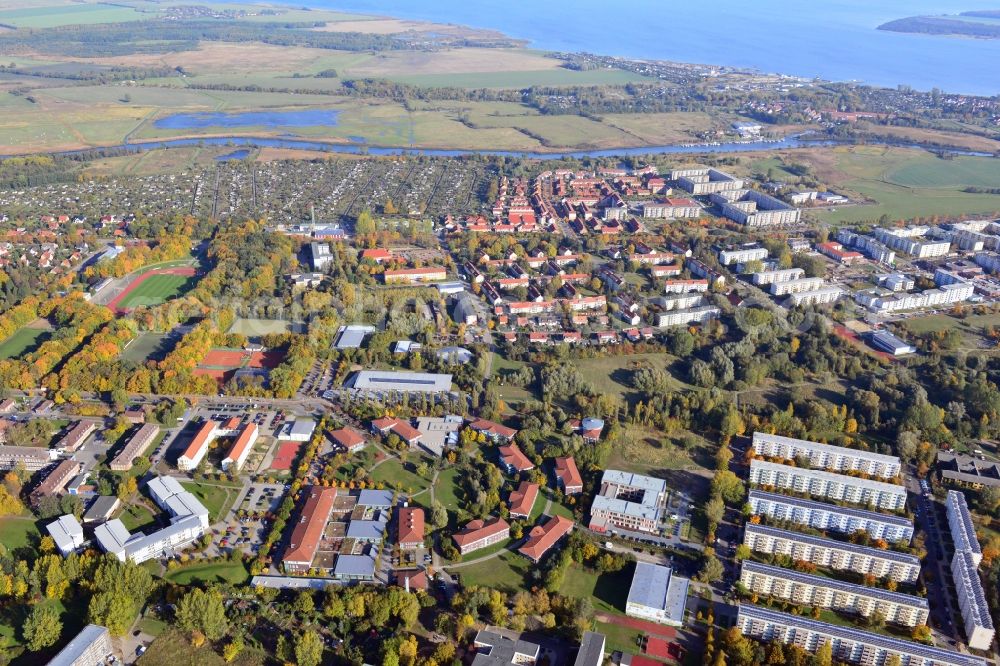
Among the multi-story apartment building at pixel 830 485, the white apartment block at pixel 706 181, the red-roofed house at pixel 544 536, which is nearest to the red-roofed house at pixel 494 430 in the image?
the red-roofed house at pixel 544 536

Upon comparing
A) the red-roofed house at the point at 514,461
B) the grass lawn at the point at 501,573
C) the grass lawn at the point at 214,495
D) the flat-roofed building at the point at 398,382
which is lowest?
the grass lawn at the point at 214,495

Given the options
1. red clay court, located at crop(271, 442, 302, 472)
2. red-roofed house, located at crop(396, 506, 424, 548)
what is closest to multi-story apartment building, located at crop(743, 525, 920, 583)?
red-roofed house, located at crop(396, 506, 424, 548)

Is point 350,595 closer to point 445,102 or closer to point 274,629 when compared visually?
point 274,629

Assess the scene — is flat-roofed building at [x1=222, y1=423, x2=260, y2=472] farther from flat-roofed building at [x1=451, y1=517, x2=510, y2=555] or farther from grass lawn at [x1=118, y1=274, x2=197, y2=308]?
grass lawn at [x1=118, y1=274, x2=197, y2=308]

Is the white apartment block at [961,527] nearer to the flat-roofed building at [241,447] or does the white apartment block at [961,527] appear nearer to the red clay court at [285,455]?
the red clay court at [285,455]

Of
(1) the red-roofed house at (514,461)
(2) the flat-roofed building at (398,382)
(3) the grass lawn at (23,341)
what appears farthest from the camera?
(3) the grass lawn at (23,341)

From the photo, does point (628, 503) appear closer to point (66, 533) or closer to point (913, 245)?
point (66, 533)

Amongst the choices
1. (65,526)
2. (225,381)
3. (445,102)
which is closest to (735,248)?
(225,381)

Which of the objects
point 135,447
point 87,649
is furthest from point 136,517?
point 87,649
